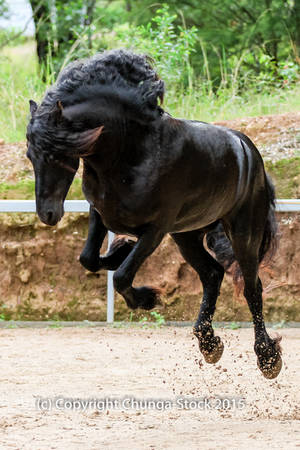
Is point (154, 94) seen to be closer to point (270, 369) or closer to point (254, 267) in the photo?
point (254, 267)

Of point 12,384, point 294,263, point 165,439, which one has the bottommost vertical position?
point 294,263

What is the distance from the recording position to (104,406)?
15.6 ft

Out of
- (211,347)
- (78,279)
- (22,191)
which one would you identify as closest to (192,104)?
(22,191)

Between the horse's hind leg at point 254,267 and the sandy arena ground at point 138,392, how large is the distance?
0.87ft

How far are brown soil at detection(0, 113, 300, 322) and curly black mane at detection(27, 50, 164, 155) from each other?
4.00 meters

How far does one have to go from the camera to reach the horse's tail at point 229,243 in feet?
16.9

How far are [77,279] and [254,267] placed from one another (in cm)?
338

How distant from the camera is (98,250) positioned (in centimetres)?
439

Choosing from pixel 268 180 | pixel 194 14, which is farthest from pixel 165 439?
pixel 194 14

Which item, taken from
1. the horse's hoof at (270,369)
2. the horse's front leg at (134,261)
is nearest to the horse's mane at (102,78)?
the horse's front leg at (134,261)

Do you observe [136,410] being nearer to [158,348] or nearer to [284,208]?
[158,348]

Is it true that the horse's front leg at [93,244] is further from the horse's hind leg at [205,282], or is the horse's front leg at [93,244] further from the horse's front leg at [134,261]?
the horse's hind leg at [205,282]

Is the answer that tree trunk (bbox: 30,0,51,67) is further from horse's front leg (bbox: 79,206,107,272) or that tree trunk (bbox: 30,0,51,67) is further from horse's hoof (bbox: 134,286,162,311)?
horse's hoof (bbox: 134,286,162,311)

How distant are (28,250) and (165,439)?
4.36 m
